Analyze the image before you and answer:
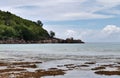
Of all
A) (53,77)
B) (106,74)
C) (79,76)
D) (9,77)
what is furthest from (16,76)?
(106,74)

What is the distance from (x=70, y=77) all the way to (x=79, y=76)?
1702 mm

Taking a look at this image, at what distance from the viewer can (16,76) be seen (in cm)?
4222

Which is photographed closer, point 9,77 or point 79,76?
point 9,77

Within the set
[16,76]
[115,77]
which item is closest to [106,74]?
[115,77]

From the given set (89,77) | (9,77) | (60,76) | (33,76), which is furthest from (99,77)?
(9,77)

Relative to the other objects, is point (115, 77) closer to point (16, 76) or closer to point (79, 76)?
point (79, 76)

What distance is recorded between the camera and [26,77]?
41125 millimetres

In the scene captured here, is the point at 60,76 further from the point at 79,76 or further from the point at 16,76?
the point at 16,76

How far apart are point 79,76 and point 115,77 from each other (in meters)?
4.55

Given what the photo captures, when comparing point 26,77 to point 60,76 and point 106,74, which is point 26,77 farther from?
point 106,74

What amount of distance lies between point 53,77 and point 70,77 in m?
2.11

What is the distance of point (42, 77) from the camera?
138 ft

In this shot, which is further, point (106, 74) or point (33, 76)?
point (106, 74)

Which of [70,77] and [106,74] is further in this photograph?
[106,74]
